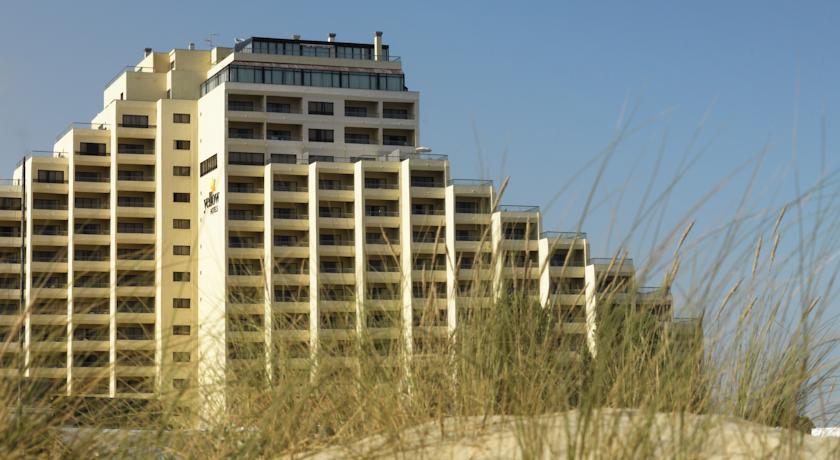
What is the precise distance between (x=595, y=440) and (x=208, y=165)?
88490 mm

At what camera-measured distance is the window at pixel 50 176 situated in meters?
94.2

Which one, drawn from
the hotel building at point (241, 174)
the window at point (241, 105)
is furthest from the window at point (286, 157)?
the window at point (241, 105)

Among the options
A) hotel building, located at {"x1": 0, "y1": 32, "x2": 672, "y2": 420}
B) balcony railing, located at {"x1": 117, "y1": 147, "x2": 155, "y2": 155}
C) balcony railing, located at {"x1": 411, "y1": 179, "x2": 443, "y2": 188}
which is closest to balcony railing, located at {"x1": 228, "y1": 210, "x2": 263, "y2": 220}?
hotel building, located at {"x1": 0, "y1": 32, "x2": 672, "y2": 420}

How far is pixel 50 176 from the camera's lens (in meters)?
94.6

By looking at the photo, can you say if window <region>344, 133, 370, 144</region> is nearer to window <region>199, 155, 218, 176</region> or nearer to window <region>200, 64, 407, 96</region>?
window <region>200, 64, 407, 96</region>

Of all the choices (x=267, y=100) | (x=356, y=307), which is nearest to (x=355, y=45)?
(x=267, y=100)

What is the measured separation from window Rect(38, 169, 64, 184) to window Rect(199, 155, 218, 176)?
10.7 meters

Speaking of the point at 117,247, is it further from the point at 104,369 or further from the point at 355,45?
the point at 104,369

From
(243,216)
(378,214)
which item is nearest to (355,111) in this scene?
(378,214)

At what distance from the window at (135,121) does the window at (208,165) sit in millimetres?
5455

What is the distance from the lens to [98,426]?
200 inches

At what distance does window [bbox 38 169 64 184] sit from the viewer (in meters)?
94.2

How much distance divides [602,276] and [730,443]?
1030 millimetres

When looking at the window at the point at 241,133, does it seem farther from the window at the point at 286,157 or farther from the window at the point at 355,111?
the window at the point at 355,111
